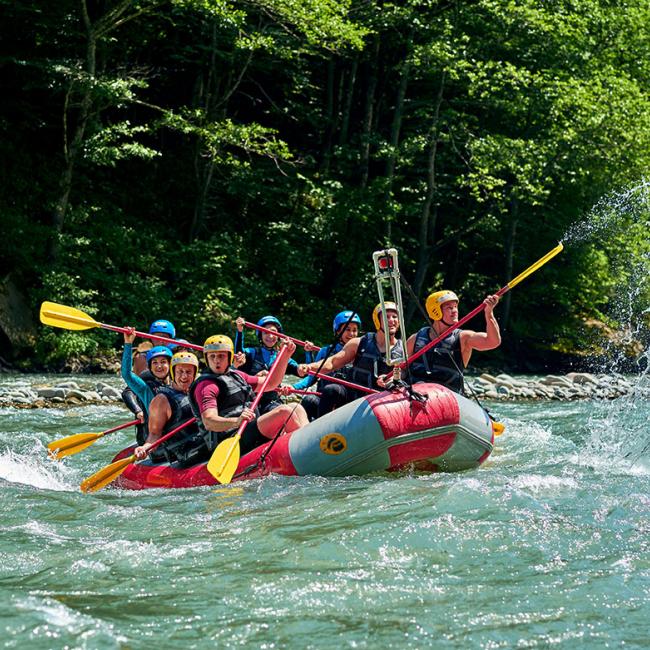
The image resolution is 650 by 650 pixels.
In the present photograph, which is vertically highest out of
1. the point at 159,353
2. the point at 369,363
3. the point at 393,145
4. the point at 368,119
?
the point at 368,119

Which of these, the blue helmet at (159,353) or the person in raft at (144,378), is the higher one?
the blue helmet at (159,353)

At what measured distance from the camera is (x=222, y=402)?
24.3 ft

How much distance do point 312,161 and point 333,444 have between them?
47.8ft

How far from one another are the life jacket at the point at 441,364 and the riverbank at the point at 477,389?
140 inches

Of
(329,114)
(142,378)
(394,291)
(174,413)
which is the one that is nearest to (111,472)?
(174,413)

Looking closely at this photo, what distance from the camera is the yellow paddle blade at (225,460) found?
6723 mm

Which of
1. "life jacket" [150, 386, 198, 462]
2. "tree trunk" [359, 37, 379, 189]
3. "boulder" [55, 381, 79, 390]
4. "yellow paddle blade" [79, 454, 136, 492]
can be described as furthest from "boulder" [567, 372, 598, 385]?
"yellow paddle blade" [79, 454, 136, 492]

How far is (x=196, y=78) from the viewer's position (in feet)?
64.2

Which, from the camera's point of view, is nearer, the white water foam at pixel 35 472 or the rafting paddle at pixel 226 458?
the rafting paddle at pixel 226 458

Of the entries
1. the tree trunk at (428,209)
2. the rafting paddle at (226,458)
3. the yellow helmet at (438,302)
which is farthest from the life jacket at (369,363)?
the tree trunk at (428,209)

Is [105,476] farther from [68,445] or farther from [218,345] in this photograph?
[218,345]

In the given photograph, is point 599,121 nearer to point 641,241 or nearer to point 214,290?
point 641,241

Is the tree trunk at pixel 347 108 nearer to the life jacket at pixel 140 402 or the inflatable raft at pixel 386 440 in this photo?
the life jacket at pixel 140 402

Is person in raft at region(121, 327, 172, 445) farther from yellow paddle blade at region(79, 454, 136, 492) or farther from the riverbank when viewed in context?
the riverbank
